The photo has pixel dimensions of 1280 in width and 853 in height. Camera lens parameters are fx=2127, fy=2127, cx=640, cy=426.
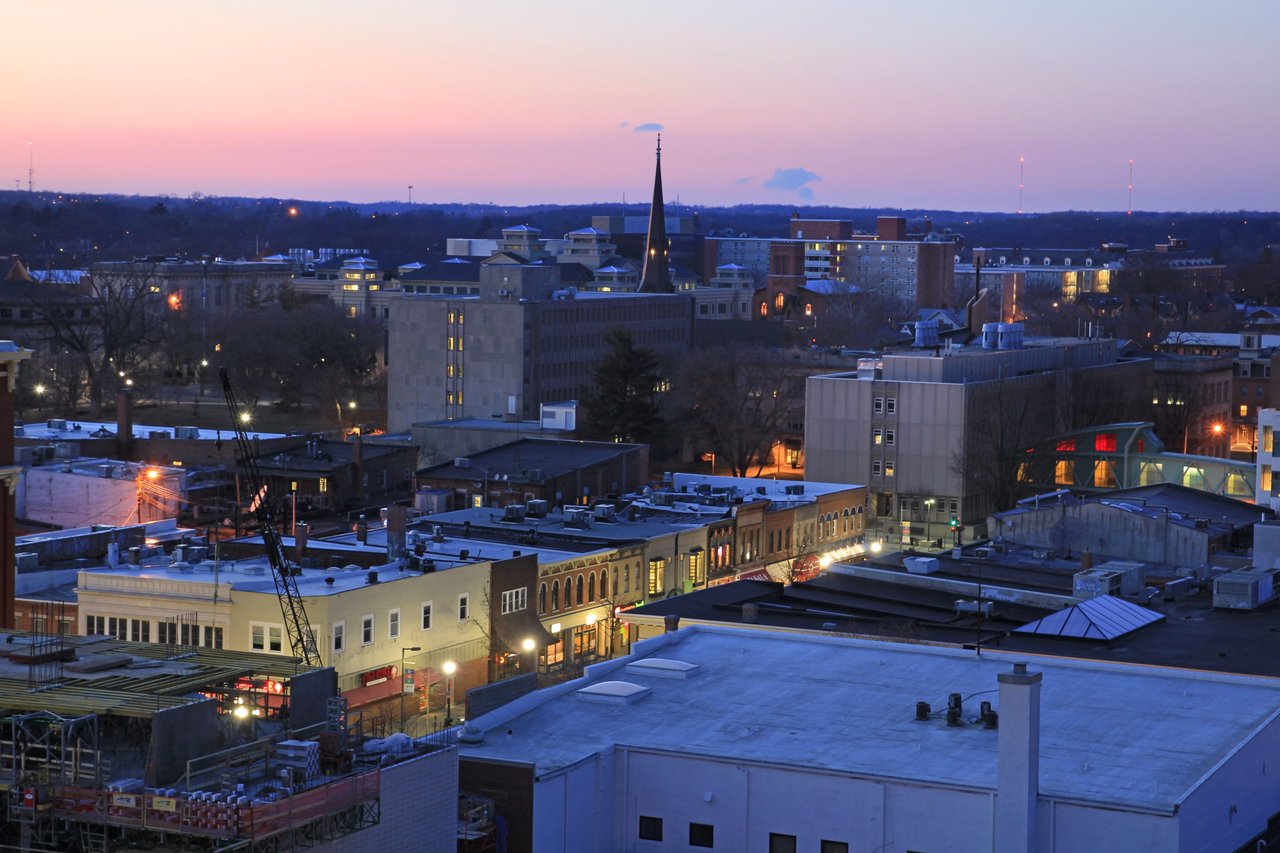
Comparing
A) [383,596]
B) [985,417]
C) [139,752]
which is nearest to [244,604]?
[383,596]

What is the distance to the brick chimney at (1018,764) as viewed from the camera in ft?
101

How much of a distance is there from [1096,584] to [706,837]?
22.8 m

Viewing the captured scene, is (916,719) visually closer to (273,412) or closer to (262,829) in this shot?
(262,829)

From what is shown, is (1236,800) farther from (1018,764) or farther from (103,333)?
(103,333)

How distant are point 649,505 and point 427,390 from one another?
187 ft

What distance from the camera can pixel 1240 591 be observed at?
50.9 meters

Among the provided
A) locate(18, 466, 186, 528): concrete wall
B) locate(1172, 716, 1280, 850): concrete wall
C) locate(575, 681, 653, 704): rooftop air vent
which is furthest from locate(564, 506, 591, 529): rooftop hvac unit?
locate(1172, 716, 1280, 850): concrete wall

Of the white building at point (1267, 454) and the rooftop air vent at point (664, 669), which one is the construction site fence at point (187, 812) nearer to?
the rooftop air vent at point (664, 669)

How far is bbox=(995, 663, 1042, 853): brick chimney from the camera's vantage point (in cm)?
3067

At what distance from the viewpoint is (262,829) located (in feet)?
79.0

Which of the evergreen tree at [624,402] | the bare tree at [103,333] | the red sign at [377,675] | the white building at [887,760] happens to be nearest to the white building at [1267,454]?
the evergreen tree at [624,402]

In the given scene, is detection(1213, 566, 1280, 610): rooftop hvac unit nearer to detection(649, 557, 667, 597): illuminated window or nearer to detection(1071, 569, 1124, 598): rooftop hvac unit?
detection(1071, 569, 1124, 598): rooftop hvac unit

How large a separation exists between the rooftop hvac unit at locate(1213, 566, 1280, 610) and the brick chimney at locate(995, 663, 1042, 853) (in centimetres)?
2086

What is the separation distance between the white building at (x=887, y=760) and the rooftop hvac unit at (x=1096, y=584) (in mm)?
14113
